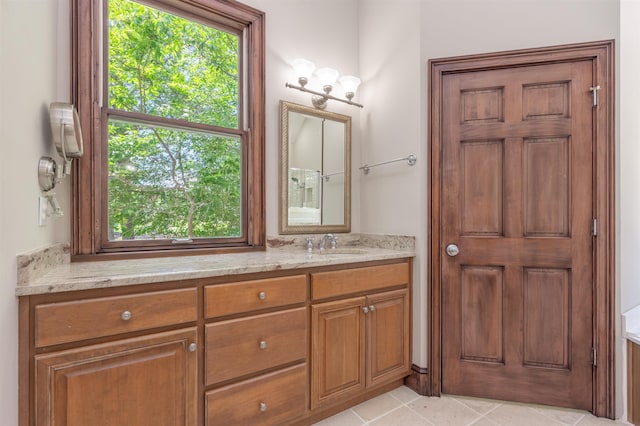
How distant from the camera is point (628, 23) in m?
1.89


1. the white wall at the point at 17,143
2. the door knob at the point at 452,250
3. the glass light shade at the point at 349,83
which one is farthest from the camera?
the glass light shade at the point at 349,83

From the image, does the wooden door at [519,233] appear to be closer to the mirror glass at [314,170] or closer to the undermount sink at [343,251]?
the undermount sink at [343,251]

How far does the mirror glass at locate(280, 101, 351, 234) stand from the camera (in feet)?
7.64

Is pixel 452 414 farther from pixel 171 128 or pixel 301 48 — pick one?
pixel 301 48

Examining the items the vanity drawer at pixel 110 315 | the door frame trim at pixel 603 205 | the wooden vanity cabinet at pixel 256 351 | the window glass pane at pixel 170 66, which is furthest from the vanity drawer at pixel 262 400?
the door frame trim at pixel 603 205

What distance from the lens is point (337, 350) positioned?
6.06ft

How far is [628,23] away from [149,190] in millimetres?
2915

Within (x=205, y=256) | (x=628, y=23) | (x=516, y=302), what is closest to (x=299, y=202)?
(x=205, y=256)

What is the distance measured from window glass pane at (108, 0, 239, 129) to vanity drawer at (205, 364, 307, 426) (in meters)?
1.53

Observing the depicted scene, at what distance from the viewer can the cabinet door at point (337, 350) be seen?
5.80ft

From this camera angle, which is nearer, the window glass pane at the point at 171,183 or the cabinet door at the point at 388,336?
the window glass pane at the point at 171,183

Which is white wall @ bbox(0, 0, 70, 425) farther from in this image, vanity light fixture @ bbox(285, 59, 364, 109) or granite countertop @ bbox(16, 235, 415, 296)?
vanity light fixture @ bbox(285, 59, 364, 109)

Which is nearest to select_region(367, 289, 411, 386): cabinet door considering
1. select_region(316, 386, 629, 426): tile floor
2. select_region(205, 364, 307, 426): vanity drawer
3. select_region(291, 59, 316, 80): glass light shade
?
select_region(316, 386, 629, 426): tile floor

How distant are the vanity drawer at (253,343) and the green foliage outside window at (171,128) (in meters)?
0.77
